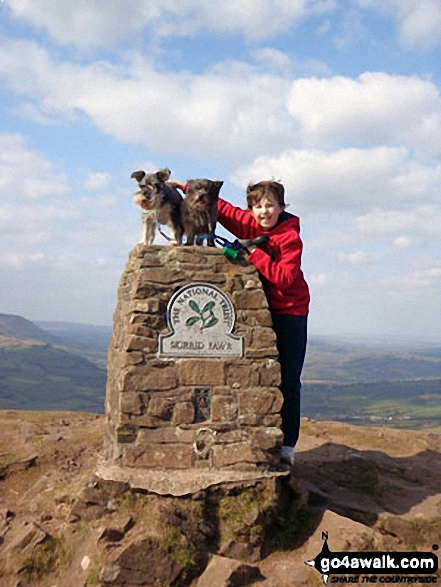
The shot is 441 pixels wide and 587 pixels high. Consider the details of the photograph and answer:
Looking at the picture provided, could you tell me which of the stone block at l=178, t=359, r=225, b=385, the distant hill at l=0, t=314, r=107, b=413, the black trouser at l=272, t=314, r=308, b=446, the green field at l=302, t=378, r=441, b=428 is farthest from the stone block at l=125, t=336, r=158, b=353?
the distant hill at l=0, t=314, r=107, b=413

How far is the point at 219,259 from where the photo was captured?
6.38 metres

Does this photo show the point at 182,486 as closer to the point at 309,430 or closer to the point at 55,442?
the point at 55,442

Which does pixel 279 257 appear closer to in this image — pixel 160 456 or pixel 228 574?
pixel 160 456

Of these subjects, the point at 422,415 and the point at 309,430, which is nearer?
the point at 309,430

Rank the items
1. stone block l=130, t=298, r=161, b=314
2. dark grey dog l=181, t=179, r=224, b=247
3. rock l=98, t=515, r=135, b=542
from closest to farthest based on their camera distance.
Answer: rock l=98, t=515, r=135, b=542 < stone block l=130, t=298, r=161, b=314 < dark grey dog l=181, t=179, r=224, b=247

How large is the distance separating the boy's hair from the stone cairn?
904 mm

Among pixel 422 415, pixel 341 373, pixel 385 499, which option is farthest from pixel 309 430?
pixel 341 373

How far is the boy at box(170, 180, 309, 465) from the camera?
6.37 m

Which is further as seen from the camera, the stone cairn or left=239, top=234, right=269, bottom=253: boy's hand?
Result: left=239, top=234, right=269, bottom=253: boy's hand

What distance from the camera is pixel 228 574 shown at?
5.01 meters

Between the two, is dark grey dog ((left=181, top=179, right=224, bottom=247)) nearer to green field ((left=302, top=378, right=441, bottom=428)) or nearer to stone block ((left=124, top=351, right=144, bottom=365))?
stone block ((left=124, top=351, right=144, bottom=365))

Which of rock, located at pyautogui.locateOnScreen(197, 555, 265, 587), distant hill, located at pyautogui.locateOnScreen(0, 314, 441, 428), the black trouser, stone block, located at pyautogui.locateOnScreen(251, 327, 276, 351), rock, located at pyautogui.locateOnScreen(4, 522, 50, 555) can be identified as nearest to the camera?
rock, located at pyautogui.locateOnScreen(197, 555, 265, 587)

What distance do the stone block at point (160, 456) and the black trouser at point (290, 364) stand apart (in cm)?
144

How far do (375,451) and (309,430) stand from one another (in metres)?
1.88
